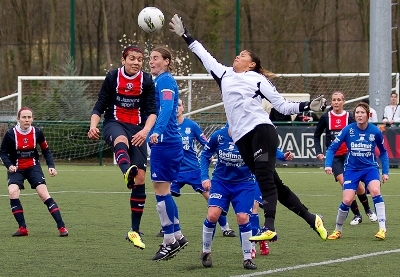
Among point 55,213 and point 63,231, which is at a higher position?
point 55,213

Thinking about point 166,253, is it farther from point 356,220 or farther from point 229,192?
point 356,220

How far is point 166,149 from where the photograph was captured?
9.02 metres

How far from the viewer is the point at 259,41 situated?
37188 millimetres

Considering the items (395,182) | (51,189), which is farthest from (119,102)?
(395,182)

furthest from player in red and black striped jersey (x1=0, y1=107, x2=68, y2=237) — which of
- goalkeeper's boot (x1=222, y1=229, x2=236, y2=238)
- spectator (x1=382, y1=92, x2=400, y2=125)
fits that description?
spectator (x1=382, y1=92, x2=400, y2=125)

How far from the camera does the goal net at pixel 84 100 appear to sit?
25547 millimetres

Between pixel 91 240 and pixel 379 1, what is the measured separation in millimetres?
15315

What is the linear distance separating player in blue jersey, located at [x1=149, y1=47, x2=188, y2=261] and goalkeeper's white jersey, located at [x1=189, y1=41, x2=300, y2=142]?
0.73 metres

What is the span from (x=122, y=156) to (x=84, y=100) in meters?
19.5

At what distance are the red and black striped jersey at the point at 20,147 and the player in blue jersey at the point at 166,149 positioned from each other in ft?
8.48

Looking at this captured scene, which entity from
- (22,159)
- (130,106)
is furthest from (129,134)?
(22,159)

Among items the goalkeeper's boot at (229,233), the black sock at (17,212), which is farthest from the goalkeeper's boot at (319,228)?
the black sock at (17,212)

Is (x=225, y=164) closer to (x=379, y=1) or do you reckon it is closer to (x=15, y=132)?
(x=15, y=132)

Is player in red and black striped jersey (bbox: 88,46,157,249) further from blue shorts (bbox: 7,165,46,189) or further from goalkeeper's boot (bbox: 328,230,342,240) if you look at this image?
goalkeeper's boot (bbox: 328,230,342,240)
